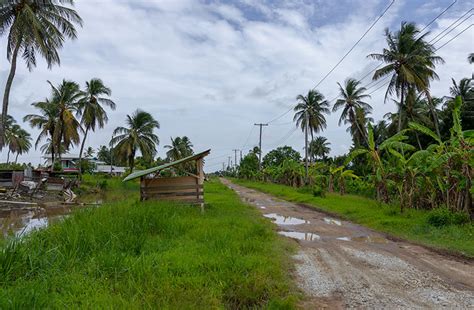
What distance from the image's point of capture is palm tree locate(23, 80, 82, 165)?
35.0 metres

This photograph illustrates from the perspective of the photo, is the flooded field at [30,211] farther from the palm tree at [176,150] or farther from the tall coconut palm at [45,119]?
the palm tree at [176,150]

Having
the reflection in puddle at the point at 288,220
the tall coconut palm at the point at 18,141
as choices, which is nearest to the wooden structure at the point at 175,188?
the reflection in puddle at the point at 288,220

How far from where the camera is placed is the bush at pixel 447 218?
11266 millimetres

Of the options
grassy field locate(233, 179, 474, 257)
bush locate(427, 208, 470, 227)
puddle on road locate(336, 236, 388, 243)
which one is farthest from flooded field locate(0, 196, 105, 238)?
bush locate(427, 208, 470, 227)

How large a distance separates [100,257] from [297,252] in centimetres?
412

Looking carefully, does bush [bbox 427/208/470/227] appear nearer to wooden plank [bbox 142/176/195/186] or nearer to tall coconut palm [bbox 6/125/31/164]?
wooden plank [bbox 142/176/195/186]

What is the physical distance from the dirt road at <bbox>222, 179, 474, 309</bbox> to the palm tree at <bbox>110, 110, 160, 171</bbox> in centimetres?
3466

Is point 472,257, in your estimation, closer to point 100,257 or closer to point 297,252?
point 297,252

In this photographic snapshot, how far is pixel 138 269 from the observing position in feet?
17.3

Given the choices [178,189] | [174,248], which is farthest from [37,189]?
[174,248]

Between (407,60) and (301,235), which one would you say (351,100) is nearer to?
(407,60)

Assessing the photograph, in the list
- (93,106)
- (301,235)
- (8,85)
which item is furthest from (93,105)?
(301,235)

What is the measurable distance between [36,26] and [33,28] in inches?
9.7

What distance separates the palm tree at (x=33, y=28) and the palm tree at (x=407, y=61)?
67.5 feet
